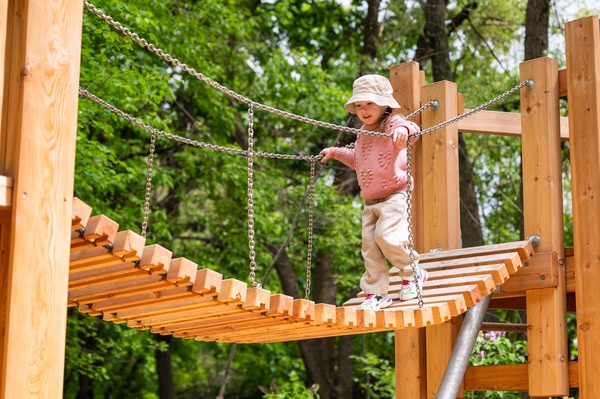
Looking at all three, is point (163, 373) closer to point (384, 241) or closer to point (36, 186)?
point (384, 241)

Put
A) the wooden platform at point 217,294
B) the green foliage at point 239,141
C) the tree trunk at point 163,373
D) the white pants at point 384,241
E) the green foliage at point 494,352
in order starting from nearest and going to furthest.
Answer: the wooden platform at point 217,294, the white pants at point 384,241, the green foliage at point 494,352, the green foliage at point 239,141, the tree trunk at point 163,373

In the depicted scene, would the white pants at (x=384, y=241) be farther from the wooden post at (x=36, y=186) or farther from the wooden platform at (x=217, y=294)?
the wooden post at (x=36, y=186)

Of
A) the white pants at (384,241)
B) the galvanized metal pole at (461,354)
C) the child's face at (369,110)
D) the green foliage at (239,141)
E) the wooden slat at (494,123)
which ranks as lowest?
the galvanized metal pole at (461,354)

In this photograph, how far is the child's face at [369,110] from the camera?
568 cm

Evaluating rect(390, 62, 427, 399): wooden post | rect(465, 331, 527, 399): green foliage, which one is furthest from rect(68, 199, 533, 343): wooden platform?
rect(465, 331, 527, 399): green foliage

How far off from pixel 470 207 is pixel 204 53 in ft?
12.5

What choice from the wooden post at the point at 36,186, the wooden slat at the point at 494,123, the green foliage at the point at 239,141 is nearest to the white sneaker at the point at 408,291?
the wooden slat at the point at 494,123

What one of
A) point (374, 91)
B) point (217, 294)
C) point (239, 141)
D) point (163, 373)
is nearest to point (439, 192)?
point (374, 91)

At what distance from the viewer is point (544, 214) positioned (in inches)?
233

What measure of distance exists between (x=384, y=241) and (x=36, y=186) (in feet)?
8.53

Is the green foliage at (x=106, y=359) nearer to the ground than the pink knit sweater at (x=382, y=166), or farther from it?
nearer to the ground

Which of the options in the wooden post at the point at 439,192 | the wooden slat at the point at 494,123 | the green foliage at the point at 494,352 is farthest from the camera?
the green foliage at the point at 494,352

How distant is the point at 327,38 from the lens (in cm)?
1557

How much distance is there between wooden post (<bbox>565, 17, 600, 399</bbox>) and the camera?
561 cm
